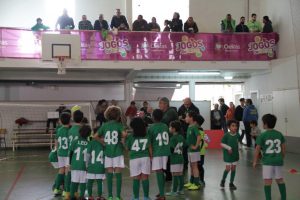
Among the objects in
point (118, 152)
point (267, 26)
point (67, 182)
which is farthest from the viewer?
point (267, 26)

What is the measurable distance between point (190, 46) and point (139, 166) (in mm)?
10112

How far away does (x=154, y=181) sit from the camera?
29.6 ft

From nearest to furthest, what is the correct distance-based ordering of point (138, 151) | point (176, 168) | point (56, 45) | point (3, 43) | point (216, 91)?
point (138, 151), point (176, 168), point (56, 45), point (3, 43), point (216, 91)

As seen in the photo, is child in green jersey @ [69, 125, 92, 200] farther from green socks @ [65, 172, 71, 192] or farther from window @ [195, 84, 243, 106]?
window @ [195, 84, 243, 106]

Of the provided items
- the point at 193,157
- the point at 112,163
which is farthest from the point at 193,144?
the point at 112,163

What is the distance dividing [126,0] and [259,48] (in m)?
7.04

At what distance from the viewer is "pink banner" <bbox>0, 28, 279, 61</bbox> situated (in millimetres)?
14688

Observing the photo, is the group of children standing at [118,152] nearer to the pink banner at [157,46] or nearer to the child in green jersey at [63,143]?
the child in green jersey at [63,143]

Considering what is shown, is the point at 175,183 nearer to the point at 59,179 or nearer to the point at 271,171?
the point at 271,171

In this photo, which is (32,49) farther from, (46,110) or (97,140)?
(97,140)

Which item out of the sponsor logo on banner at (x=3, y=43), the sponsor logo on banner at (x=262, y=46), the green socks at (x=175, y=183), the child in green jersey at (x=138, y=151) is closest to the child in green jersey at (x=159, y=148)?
the child in green jersey at (x=138, y=151)

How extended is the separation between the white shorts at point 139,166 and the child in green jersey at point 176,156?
0.90m

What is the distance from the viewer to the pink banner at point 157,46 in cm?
1469

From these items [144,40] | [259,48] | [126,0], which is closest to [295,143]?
[259,48]
